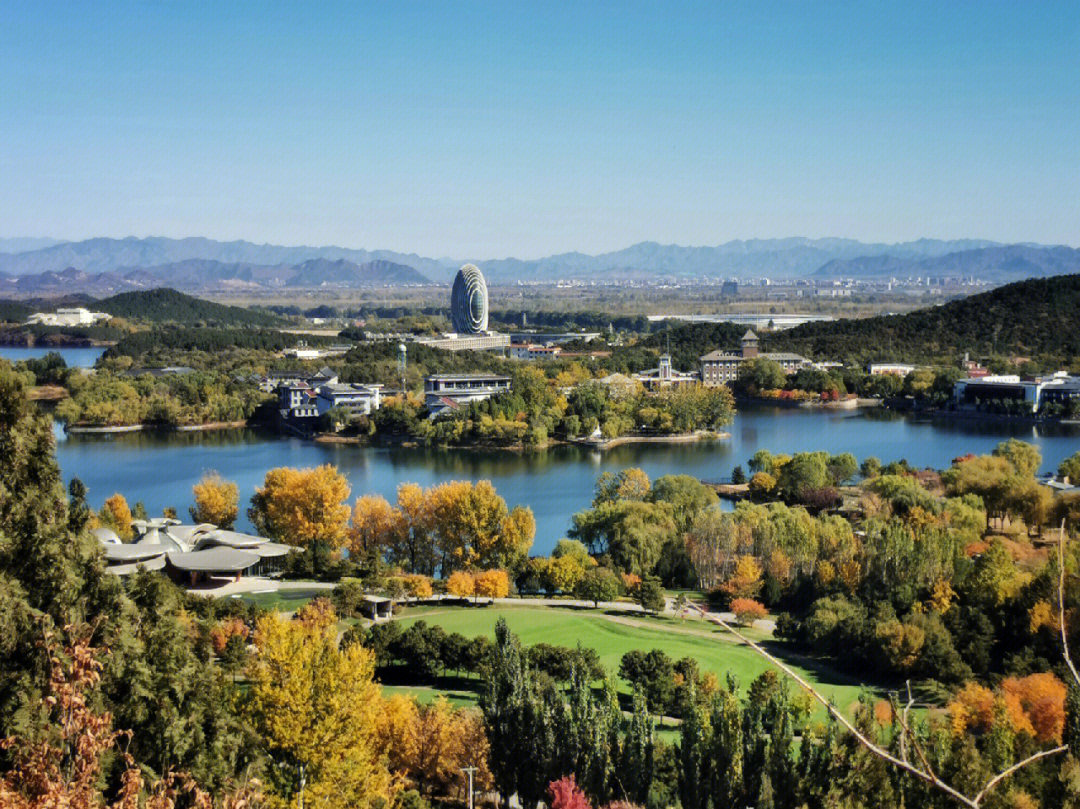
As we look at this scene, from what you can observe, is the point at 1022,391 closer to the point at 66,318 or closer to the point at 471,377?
the point at 471,377

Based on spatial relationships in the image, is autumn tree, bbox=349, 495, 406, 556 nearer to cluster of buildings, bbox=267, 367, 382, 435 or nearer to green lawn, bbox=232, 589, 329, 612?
green lawn, bbox=232, 589, 329, 612

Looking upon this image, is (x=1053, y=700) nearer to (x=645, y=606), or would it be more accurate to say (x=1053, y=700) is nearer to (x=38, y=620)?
(x=645, y=606)

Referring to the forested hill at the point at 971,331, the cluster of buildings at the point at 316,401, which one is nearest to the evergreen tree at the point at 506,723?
the cluster of buildings at the point at 316,401

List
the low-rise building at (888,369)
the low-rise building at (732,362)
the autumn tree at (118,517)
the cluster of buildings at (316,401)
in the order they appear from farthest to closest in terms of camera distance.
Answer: the low-rise building at (732,362) < the low-rise building at (888,369) < the cluster of buildings at (316,401) < the autumn tree at (118,517)

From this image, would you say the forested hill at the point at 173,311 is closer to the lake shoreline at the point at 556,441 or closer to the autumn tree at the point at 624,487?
the lake shoreline at the point at 556,441

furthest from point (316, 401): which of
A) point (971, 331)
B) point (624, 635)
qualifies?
A: point (971, 331)

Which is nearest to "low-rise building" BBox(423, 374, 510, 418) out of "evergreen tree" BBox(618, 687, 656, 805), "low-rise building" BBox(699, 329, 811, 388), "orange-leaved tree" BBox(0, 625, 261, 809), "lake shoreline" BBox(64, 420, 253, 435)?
"lake shoreline" BBox(64, 420, 253, 435)
